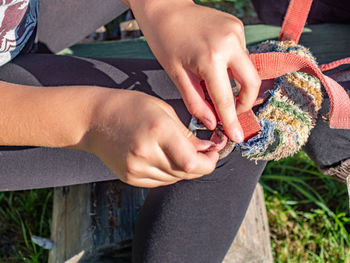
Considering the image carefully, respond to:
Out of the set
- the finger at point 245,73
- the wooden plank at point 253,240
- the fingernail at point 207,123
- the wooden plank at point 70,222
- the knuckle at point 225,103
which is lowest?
the wooden plank at point 253,240

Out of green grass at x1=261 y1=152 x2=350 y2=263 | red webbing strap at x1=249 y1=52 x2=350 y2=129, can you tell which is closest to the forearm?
red webbing strap at x1=249 y1=52 x2=350 y2=129

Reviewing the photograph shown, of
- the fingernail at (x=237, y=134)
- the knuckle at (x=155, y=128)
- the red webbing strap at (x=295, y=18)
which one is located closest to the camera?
the knuckle at (x=155, y=128)

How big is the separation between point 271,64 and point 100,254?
0.88 meters

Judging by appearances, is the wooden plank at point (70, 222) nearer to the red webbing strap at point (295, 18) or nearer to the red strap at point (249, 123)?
the red strap at point (249, 123)

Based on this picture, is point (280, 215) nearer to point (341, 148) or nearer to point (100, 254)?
point (341, 148)

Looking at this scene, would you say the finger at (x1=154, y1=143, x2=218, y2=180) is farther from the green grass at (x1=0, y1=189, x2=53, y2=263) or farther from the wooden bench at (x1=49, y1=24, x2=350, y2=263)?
the green grass at (x1=0, y1=189, x2=53, y2=263)

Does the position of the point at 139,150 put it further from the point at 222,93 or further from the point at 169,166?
the point at 222,93

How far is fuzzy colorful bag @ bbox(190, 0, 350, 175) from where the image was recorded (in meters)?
0.83

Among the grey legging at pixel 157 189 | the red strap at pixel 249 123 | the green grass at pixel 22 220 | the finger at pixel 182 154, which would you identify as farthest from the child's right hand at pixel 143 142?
the green grass at pixel 22 220

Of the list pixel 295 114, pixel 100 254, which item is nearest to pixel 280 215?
pixel 100 254

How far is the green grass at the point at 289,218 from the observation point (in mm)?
1649

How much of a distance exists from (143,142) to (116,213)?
0.72 metres

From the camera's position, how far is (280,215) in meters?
1.74

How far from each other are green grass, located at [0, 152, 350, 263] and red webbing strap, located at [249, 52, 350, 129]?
0.93 meters
